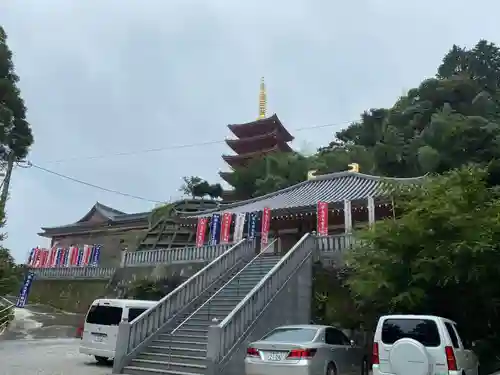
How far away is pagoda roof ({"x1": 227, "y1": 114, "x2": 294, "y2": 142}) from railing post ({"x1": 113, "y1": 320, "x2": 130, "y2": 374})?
42963mm

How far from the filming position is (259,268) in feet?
55.6

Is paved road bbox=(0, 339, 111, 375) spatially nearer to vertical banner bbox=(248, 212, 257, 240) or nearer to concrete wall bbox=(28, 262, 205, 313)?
concrete wall bbox=(28, 262, 205, 313)

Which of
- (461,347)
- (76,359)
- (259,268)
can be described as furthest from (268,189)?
(461,347)

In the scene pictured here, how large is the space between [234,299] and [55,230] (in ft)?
125

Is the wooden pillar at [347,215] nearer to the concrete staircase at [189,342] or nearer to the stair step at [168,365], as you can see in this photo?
the concrete staircase at [189,342]

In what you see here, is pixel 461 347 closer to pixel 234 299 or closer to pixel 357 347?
pixel 357 347

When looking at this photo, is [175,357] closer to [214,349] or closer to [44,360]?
[214,349]

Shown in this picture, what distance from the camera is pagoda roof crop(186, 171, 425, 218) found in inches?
842

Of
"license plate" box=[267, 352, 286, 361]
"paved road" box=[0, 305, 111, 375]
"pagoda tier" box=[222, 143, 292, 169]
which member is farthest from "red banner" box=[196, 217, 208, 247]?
"pagoda tier" box=[222, 143, 292, 169]

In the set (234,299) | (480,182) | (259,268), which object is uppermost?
(480,182)

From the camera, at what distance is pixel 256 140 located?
176ft

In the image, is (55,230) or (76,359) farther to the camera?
(55,230)

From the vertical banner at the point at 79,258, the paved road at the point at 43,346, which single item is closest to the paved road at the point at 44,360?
the paved road at the point at 43,346

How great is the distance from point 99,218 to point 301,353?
Result: 134 feet
